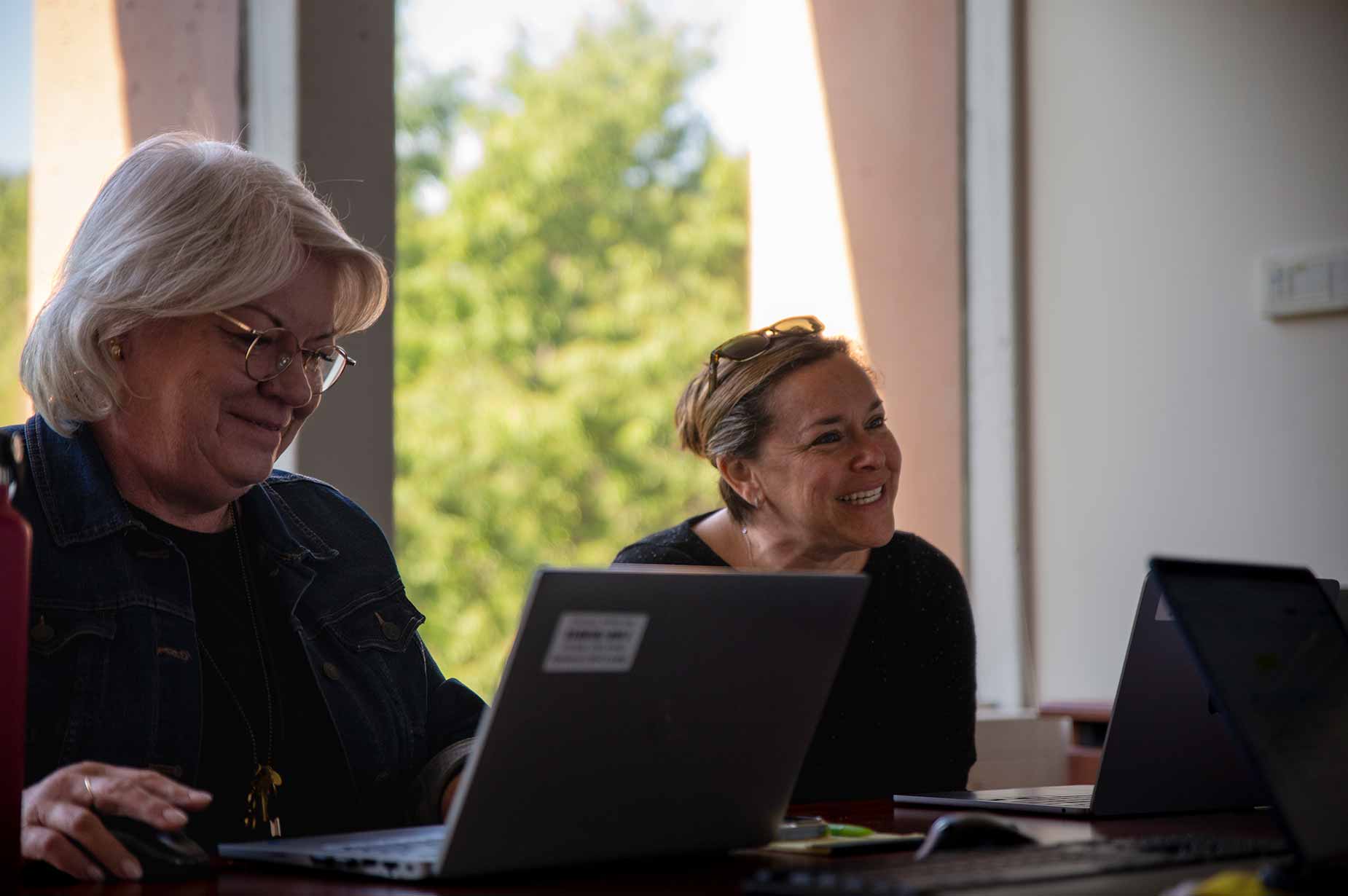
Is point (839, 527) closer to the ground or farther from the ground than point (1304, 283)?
closer to the ground

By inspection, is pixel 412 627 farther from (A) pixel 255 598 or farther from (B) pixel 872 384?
(B) pixel 872 384

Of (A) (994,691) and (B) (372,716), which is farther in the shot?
(A) (994,691)

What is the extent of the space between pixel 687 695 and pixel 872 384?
153 centimetres

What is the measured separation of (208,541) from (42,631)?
28 centimetres

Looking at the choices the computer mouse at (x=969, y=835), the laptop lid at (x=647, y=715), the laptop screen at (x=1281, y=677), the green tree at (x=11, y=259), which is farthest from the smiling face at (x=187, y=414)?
the green tree at (x=11, y=259)

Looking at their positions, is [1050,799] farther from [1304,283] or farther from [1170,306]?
[1170,306]

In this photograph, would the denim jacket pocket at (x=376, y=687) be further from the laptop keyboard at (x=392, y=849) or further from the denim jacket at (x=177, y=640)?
the laptop keyboard at (x=392, y=849)

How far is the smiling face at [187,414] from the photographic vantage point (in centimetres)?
160

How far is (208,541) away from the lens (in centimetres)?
169

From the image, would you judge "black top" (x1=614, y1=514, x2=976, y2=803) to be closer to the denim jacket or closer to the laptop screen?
the denim jacket

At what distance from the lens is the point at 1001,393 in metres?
3.52

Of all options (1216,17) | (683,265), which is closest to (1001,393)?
(1216,17)

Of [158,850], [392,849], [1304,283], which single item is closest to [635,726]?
[392,849]

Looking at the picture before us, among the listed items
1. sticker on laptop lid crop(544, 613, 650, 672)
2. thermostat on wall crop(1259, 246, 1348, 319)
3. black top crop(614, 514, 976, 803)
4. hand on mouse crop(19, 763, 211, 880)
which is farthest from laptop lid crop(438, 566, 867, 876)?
thermostat on wall crop(1259, 246, 1348, 319)
